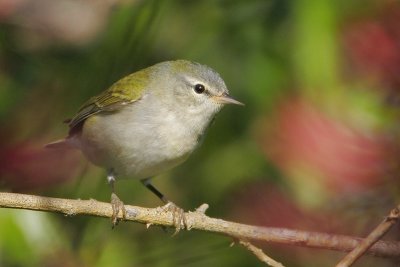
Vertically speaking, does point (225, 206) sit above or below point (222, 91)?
below

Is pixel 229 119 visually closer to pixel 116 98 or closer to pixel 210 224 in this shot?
pixel 116 98

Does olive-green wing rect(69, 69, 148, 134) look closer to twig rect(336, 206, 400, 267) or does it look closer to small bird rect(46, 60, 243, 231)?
small bird rect(46, 60, 243, 231)

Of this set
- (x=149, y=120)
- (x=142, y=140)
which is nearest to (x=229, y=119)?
(x=149, y=120)

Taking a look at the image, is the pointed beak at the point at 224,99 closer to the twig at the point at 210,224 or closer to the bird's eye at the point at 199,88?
the bird's eye at the point at 199,88

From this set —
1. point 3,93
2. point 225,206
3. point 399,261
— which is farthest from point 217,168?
point 399,261

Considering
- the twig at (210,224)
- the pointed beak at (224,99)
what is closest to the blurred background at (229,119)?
the twig at (210,224)

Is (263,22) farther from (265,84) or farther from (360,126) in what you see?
(360,126)

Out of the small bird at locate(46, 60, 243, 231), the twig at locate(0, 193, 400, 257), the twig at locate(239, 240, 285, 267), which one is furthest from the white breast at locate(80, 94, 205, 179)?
the twig at locate(239, 240, 285, 267)
